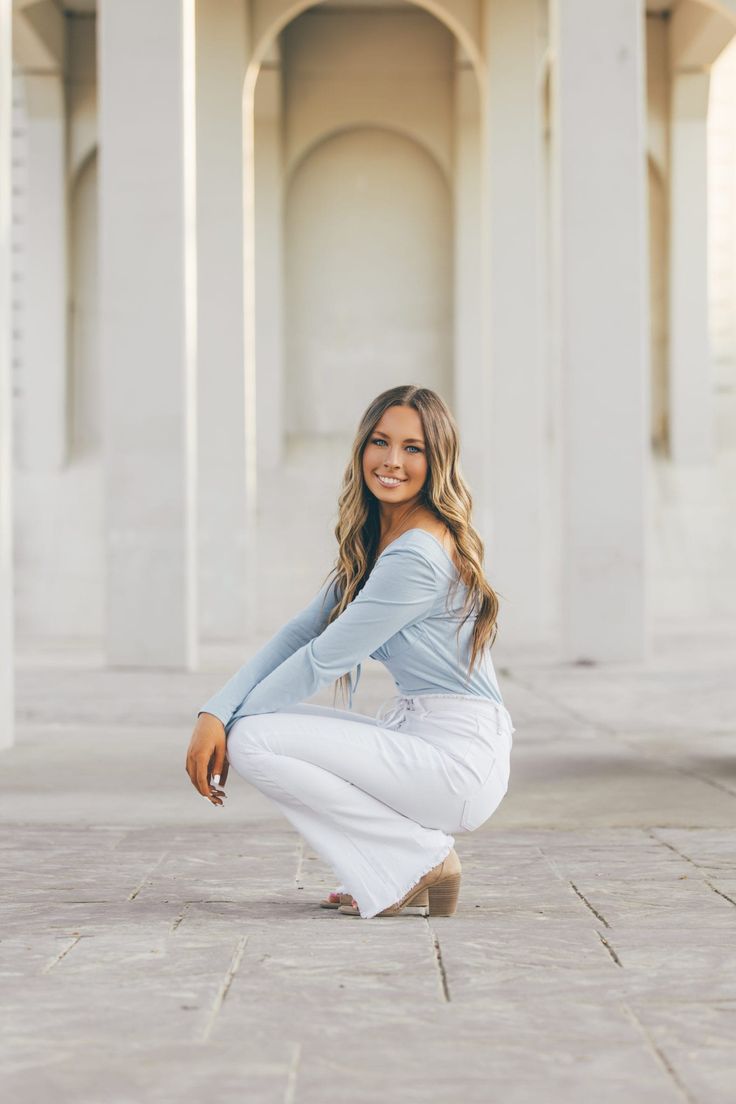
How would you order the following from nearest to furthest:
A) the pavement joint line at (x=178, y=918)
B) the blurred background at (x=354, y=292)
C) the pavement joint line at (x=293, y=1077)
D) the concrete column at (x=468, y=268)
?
the pavement joint line at (x=293, y=1077) < the pavement joint line at (x=178, y=918) < the blurred background at (x=354, y=292) < the concrete column at (x=468, y=268)

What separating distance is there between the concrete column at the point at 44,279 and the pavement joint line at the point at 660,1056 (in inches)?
858

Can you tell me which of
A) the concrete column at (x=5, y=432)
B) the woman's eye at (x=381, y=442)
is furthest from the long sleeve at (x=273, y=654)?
the concrete column at (x=5, y=432)

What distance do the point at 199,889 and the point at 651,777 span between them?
3357 millimetres

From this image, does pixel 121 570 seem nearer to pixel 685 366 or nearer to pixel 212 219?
pixel 212 219

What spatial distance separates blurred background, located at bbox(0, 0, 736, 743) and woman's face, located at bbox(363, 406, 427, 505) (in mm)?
11122

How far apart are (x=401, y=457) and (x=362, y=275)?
2198 cm

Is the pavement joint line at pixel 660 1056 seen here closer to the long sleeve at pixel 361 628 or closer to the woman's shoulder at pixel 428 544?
the long sleeve at pixel 361 628


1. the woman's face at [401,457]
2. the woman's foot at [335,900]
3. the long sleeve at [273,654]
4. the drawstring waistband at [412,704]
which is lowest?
the woman's foot at [335,900]

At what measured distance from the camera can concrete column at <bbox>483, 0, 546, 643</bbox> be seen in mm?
20906

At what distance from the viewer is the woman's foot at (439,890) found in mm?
4402

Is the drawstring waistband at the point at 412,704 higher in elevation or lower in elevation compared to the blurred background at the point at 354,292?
lower

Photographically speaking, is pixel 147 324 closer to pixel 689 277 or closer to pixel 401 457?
pixel 401 457

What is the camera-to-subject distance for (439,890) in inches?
174

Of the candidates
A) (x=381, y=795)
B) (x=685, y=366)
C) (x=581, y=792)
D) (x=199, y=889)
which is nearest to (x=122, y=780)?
(x=581, y=792)
